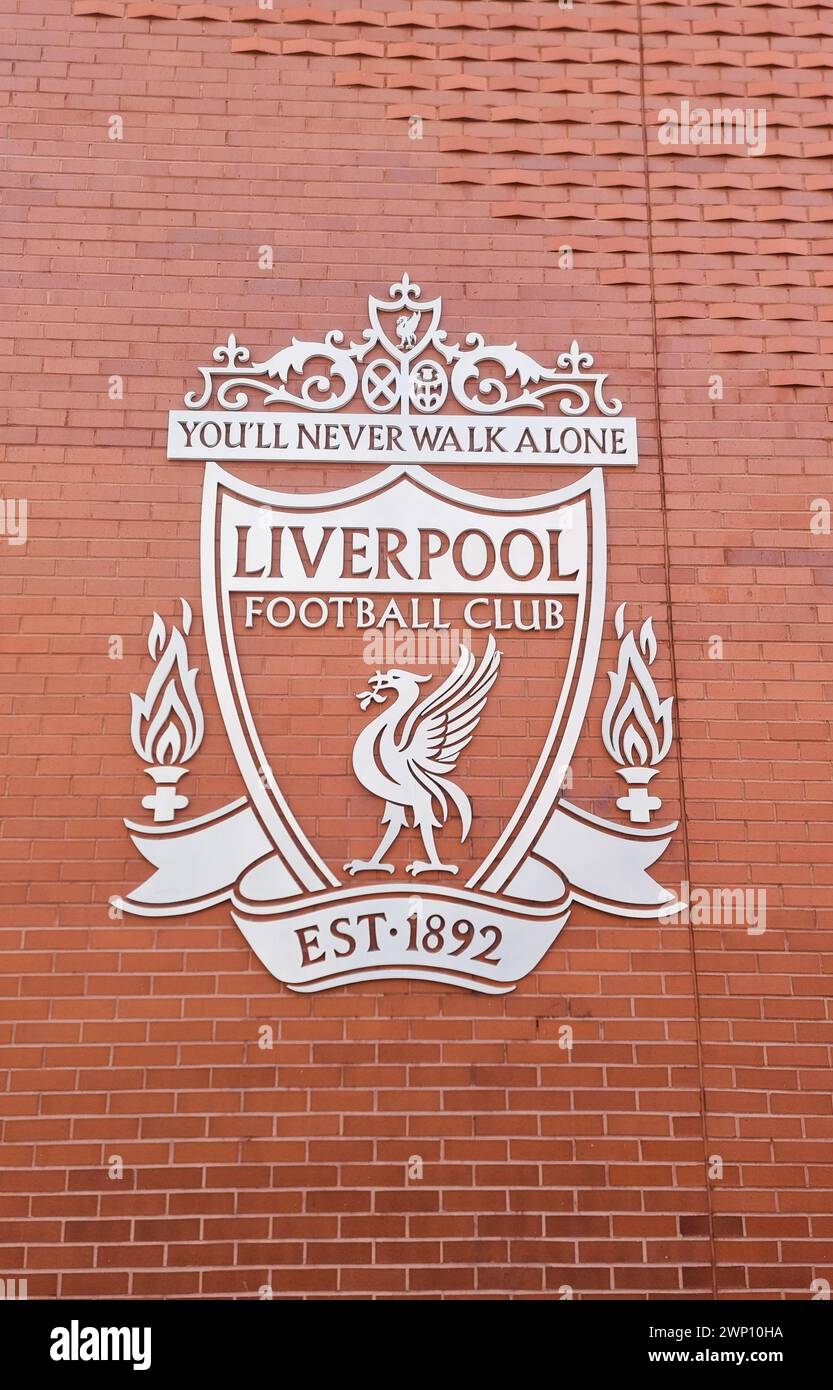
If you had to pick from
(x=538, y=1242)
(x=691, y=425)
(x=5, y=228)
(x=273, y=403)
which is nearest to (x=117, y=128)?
(x=5, y=228)

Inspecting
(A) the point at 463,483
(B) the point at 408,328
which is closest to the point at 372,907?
(A) the point at 463,483

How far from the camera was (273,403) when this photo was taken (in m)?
3.89

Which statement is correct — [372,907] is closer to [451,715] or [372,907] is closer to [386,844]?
[386,844]

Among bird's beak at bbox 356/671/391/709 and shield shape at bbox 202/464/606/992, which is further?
bird's beak at bbox 356/671/391/709

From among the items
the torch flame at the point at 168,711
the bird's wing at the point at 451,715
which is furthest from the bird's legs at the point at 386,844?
the torch flame at the point at 168,711

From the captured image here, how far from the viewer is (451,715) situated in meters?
3.66

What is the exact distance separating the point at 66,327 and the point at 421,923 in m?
2.28

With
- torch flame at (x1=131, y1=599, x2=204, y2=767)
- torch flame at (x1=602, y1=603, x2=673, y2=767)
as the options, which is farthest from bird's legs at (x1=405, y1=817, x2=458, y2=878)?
torch flame at (x1=131, y1=599, x2=204, y2=767)

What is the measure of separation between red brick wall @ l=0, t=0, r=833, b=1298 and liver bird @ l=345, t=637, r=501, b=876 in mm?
243

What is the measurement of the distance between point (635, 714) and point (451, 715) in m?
0.57

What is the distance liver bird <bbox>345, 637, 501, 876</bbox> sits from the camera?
3559 mm

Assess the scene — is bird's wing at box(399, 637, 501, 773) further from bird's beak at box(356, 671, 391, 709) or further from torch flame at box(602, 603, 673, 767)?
torch flame at box(602, 603, 673, 767)

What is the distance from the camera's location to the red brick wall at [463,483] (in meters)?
3.29
